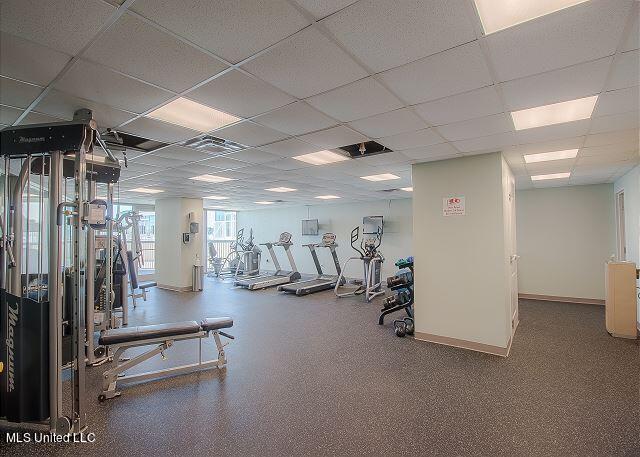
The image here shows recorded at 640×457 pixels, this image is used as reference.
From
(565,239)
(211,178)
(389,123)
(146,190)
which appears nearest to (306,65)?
(389,123)

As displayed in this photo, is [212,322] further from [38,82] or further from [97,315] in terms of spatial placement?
[38,82]

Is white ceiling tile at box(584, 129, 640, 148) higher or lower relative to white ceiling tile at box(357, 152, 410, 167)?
lower

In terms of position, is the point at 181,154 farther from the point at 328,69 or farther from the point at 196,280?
the point at 196,280

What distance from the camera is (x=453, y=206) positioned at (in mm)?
4164

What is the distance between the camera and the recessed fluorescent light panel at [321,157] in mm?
4188

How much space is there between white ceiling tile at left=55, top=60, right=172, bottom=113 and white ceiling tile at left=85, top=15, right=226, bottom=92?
12 cm

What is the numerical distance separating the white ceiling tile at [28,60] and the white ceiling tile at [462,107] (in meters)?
2.49

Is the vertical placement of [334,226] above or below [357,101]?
below

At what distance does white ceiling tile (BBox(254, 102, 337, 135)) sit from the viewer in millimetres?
2641

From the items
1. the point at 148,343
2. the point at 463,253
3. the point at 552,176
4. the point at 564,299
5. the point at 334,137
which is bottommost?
the point at 564,299

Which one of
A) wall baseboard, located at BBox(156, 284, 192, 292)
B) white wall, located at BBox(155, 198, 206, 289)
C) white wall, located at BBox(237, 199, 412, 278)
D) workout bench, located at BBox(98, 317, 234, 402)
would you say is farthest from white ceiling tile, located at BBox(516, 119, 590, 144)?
wall baseboard, located at BBox(156, 284, 192, 292)

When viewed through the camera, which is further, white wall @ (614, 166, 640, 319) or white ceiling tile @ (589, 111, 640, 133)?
white wall @ (614, 166, 640, 319)

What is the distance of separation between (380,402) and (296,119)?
2.63 metres

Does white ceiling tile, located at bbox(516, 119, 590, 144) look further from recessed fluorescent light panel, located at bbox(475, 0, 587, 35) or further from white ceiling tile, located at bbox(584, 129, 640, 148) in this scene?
recessed fluorescent light panel, located at bbox(475, 0, 587, 35)
